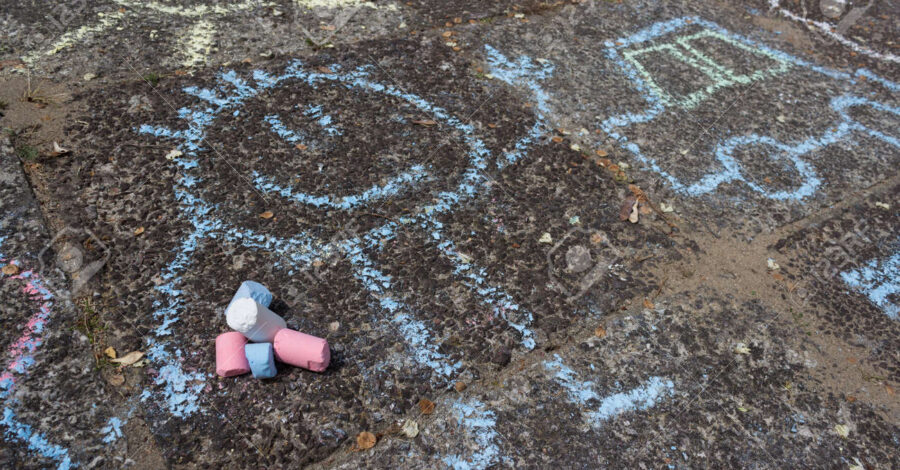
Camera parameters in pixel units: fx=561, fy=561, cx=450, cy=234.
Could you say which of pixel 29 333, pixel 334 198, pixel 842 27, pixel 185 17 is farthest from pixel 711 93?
pixel 29 333

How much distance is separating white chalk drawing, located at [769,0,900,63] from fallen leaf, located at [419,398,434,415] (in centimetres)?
458

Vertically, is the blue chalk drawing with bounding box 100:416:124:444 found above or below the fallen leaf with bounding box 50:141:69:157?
below

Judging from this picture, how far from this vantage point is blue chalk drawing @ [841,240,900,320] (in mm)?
2529

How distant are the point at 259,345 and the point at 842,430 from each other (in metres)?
2.08

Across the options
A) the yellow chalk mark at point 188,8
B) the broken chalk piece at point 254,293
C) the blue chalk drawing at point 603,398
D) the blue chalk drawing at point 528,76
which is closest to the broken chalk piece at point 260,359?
the broken chalk piece at point 254,293

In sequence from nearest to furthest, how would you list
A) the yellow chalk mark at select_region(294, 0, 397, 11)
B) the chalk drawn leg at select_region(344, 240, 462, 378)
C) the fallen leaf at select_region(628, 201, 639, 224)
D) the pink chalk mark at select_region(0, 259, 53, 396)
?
the pink chalk mark at select_region(0, 259, 53, 396) → the chalk drawn leg at select_region(344, 240, 462, 378) → the fallen leaf at select_region(628, 201, 639, 224) → the yellow chalk mark at select_region(294, 0, 397, 11)

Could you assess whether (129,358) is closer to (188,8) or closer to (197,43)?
(197,43)

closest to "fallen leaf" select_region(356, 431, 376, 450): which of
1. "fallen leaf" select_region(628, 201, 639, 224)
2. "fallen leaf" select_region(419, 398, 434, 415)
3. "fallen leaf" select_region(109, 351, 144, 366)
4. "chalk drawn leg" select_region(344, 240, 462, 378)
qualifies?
"fallen leaf" select_region(419, 398, 434, 415)

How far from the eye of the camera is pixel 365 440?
176 cm

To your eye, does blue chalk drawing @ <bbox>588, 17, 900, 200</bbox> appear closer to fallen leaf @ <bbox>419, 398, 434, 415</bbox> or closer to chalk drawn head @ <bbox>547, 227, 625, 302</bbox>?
chalk drawn head @ <bbox>547, 227, 625, 302</bbox>

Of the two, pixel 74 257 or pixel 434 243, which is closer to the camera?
pixel 74 257

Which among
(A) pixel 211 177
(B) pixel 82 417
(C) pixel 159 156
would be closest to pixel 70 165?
(C) pixel 159 156

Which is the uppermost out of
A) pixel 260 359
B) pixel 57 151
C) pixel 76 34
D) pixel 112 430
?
pixel 76 34

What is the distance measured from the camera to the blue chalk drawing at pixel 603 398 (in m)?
1.95
